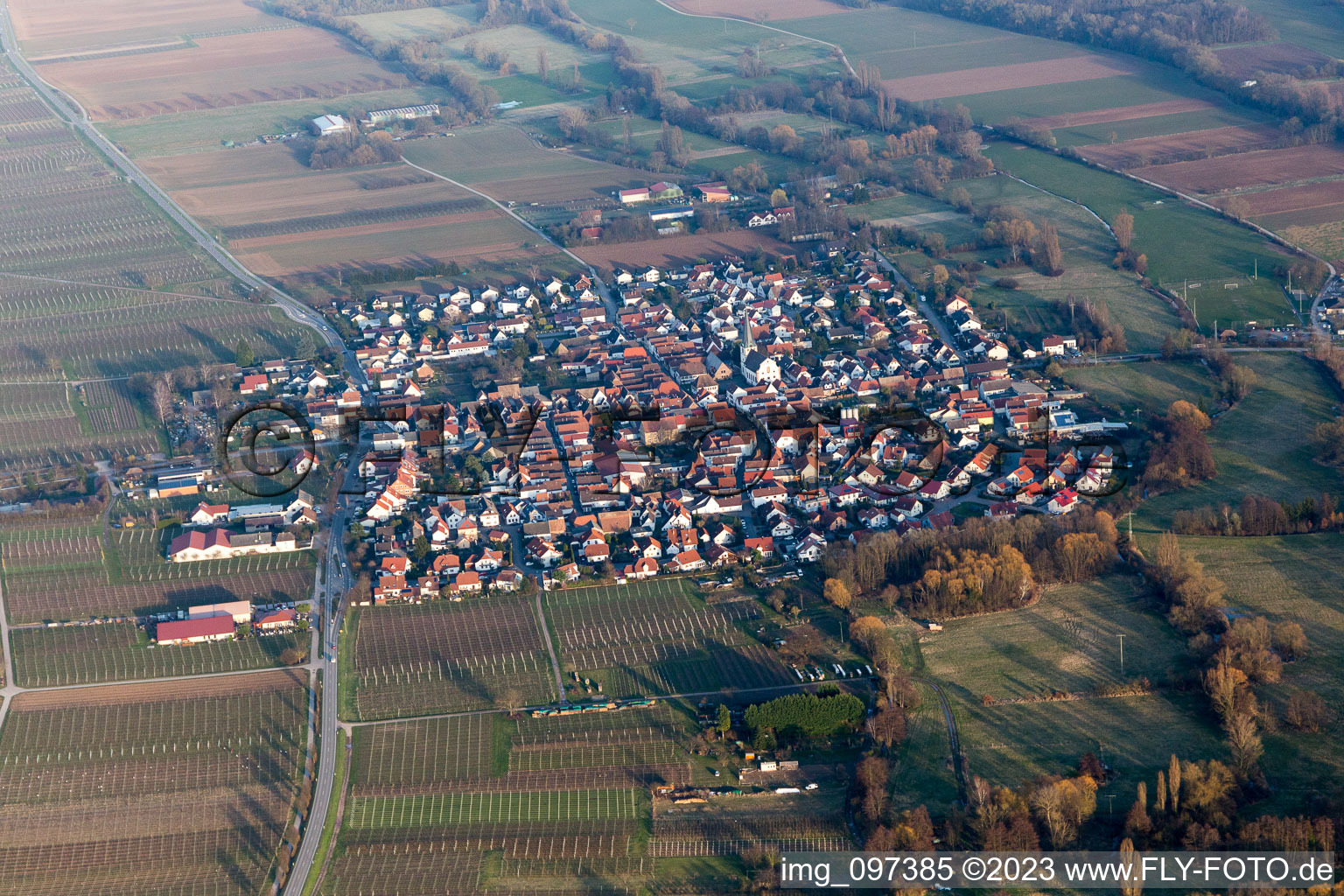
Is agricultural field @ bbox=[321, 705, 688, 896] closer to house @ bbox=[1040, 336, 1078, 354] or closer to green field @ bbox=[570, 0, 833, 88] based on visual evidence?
house @ bbox=[1040, 336, 1078, 354]

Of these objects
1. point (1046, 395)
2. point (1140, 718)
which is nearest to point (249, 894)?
point (1140, 718)

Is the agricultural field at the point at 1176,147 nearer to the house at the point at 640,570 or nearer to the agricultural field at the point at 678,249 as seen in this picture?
the agricultural field at the point at 678,249

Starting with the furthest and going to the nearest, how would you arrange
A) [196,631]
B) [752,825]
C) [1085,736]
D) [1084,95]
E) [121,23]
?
[121,23] < [1084,95] < [196,631] < [1085,736] < [752,825]

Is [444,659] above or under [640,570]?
under

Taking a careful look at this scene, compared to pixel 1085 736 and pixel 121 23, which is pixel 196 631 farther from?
pixel 121 23

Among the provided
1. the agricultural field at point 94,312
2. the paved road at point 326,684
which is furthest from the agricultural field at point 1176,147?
the paved road at point 326,684

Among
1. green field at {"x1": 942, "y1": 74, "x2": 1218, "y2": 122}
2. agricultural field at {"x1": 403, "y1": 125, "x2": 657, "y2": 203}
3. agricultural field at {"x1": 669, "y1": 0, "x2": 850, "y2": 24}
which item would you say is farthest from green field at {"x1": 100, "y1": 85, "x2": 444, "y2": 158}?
green field at {"x1": 942, "y1": 74, "x2": 1218, "y2": 122}

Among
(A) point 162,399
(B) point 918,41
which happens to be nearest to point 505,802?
(A) point 162,399
